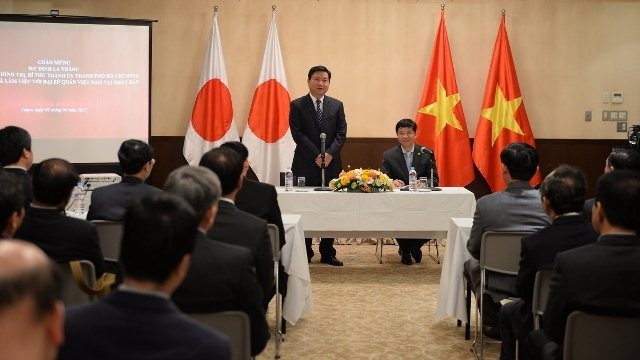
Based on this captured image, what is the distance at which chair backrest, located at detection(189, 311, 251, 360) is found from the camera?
240cm

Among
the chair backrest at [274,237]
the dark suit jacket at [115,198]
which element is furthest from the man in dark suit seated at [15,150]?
the chair backrest at [274,237]

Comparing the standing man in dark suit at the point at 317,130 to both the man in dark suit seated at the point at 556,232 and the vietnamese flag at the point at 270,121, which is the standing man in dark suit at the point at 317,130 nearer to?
the vietnamese flag at the point at 270,121

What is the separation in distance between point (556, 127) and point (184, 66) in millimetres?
4562

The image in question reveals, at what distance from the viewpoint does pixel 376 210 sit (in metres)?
6.20

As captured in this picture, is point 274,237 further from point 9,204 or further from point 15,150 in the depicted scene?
point 9,204

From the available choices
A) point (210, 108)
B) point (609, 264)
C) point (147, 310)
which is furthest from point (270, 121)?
point (147, 310)

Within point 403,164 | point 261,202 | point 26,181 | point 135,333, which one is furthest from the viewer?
point 403,164

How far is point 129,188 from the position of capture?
4.11 meters

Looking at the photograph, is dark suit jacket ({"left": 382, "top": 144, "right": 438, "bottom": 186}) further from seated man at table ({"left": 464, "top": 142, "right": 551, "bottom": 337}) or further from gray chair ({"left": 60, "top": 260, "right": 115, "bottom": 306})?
gray chair ({"left": 60, "top": 260, "right": 115, "bottom": 306})

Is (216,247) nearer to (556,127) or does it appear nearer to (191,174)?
(191,174)

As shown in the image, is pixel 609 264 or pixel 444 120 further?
pixel 444 120

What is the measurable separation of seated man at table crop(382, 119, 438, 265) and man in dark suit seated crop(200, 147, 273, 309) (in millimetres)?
3779

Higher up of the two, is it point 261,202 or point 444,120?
point 444,120

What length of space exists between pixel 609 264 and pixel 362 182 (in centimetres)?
377
